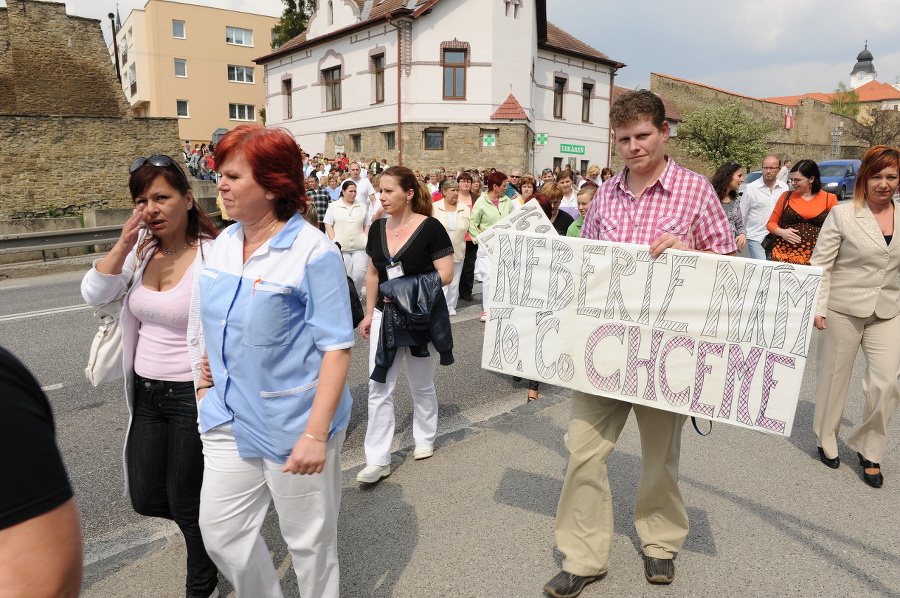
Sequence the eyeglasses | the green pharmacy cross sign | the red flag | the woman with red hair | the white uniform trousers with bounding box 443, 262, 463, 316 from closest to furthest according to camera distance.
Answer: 1. the woman with red hair
2. the eyeglasses
3. the white uniform trousers with bounding box 443, 262, 463, 316
4. the green pharmacy cross sign
5. the red flag

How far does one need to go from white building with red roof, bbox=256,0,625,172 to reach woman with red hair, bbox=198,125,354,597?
26.7m

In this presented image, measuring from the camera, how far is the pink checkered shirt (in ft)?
9.37

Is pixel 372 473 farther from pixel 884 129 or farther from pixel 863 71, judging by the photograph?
pixel 863 71

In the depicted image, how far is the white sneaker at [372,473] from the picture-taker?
3.96 m

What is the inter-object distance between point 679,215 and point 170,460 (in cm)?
232

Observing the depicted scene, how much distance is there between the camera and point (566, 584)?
9.48ft

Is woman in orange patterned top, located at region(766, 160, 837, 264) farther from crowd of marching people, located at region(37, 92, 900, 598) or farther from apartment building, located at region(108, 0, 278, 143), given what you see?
apartment building, located at region(108, 0, 278, 143)

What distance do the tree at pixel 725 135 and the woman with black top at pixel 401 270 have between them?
135ft

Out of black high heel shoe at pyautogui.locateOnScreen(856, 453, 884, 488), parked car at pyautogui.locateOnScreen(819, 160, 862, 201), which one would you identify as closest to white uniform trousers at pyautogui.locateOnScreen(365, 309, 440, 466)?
black high heel shoe at pyautogui.locateOnScreen(856, 453, 884, 488)

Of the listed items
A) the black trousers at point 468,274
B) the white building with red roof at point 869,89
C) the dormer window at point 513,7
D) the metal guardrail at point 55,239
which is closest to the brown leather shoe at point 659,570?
the black trousers at point 468,274

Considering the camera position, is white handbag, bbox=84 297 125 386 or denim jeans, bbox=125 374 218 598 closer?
denim jeans, bbox=125 374 218 598

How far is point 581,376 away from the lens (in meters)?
2.99

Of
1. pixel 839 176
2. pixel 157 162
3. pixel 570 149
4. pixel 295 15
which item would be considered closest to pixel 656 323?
pixel 157 162

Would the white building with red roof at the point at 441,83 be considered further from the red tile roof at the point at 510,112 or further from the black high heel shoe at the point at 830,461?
the black high heel shoe at the point at 830,461
